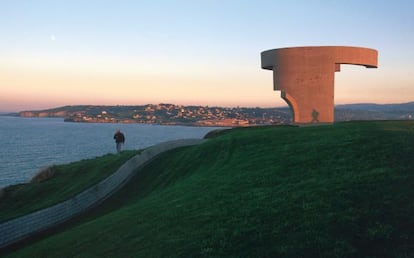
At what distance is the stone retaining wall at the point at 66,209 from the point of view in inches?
639

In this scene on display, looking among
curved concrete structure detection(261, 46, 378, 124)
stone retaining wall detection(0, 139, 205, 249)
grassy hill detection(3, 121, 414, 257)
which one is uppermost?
curved concrete structure detection(261, 46, 378, 124)

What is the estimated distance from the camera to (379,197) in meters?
9.33

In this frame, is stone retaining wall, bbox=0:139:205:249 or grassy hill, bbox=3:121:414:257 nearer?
grassy hill, bbox=3:121:414:257

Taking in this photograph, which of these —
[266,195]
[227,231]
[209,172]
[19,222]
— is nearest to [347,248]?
[227,231]

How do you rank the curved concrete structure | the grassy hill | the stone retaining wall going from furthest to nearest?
the curved concrete structure
the stone retaining wall
the grassy hill

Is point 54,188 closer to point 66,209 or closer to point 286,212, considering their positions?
point 66,209

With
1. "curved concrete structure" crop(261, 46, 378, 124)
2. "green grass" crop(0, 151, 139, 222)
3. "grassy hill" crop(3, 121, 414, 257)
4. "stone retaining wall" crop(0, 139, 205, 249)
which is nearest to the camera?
"grassy hill" crop(3, 121, 414, 257)

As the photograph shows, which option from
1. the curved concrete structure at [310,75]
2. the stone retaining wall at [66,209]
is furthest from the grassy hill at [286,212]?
the curved concrete structure at [310,75]

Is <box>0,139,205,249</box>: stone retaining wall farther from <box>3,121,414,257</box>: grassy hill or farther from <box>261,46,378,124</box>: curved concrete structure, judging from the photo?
<box>261,46,378,124</box>: curved concrete structure

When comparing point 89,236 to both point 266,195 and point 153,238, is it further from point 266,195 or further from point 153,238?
point 266,195

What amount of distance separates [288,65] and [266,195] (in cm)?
2618

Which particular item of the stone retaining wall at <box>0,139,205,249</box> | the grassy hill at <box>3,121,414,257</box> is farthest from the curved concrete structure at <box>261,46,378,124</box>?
the grassy hill at <box>3,121,414,257</box>

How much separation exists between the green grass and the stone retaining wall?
0.58 meters

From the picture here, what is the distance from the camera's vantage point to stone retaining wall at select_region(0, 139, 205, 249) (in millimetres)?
16219
